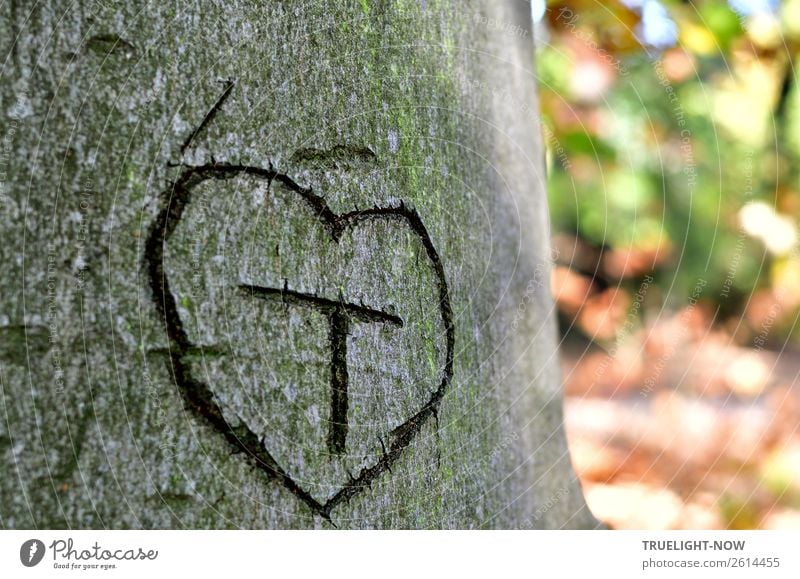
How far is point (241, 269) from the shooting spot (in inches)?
18.6

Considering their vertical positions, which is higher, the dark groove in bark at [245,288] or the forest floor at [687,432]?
the dark groove in bark at [245,288]

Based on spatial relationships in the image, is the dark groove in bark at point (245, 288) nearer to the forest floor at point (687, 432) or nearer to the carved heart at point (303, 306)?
the carved heart at point (303, 306)

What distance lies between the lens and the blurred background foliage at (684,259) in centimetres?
212

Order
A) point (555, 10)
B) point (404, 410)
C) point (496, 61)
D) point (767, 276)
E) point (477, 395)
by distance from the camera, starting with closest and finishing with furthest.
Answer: point (404, 410), point (477, 395), point (496, 61), point (555, 10), point (767, 276)

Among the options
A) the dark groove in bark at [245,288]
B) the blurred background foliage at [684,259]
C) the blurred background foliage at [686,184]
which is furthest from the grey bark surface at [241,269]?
the blurred background foliage at [686,184]

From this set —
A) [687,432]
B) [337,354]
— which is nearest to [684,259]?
[687,432]

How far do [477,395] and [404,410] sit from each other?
0.12 metres

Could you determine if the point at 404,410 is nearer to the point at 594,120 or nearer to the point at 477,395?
the point at 477,395

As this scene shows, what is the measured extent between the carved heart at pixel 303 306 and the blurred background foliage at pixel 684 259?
973 mm

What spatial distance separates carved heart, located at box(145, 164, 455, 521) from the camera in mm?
443

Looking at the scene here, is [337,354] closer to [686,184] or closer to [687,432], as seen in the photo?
[687,432]

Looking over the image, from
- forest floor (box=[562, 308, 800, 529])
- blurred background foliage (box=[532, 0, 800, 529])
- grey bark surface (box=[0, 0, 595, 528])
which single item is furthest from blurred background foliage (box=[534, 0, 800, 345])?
grey bark surface (box=[0, 0, 595, 528])

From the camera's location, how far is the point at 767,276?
13.1 ft

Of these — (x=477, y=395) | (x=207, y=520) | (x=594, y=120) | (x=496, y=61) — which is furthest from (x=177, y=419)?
(x=594, y=120)
